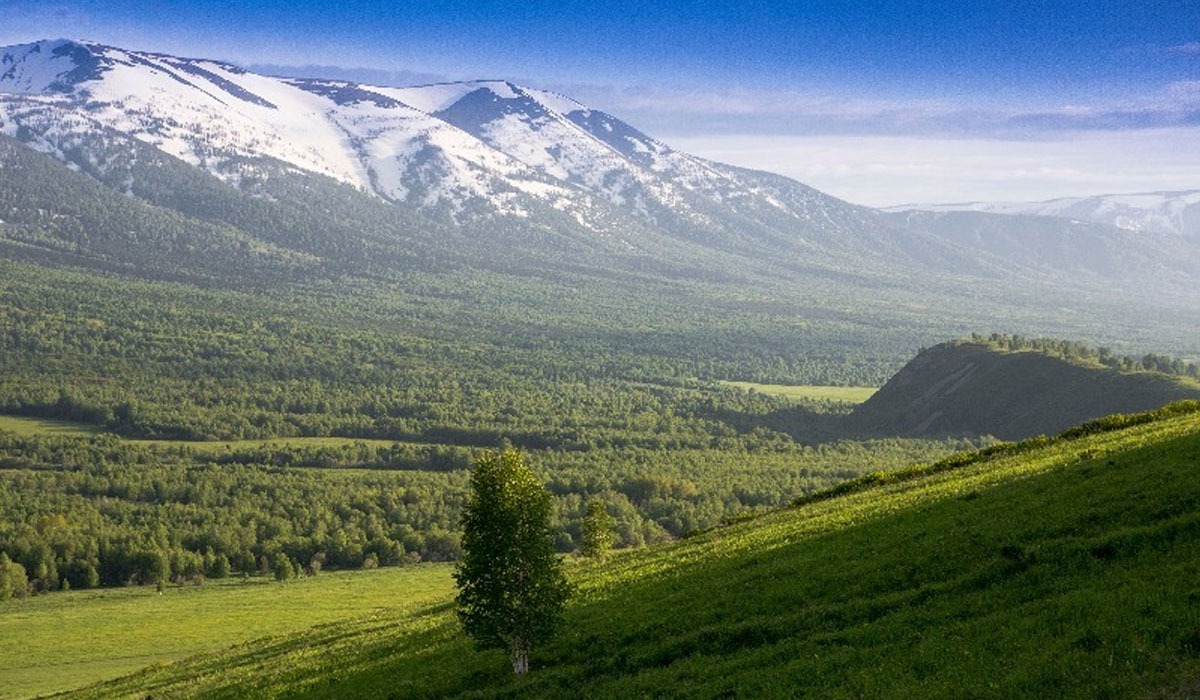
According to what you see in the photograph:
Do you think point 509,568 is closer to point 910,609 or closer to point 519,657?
point 519,657

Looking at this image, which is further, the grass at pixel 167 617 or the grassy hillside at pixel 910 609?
the grass at pixel 167 617

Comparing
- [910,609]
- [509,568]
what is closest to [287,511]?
[509,568]

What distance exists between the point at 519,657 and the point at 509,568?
337 centimetres

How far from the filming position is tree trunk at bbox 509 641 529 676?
36.0 m

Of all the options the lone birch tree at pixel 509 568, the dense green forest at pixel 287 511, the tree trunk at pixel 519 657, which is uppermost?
the lone birch tree at pixel 509 568

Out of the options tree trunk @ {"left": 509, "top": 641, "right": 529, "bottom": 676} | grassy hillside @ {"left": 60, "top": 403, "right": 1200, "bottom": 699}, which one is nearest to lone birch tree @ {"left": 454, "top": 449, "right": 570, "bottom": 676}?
tree trunk @ {"left": 509, "top": 641, "right": 529, "bottom": 676}

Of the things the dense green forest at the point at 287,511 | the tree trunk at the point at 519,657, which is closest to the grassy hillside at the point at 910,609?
the tree trunk at the point at 519,657

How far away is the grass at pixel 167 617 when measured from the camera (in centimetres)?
9012

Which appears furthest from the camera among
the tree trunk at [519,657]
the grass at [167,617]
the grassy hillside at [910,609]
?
the grass at [167,617]

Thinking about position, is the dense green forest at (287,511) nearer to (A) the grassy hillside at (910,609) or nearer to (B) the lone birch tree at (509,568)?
(A) the grassy hillside at (910,609)

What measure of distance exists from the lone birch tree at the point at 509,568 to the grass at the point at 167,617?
41.4m

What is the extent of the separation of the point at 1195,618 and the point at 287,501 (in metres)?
162

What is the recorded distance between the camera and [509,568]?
35.6 m

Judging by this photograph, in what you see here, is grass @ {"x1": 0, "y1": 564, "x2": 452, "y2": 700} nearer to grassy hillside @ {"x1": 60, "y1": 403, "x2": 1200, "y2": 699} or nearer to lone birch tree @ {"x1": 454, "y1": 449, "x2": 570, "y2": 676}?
grassy hillside @ {"x1": 60, "y1": 403, "x2": 1200, "y2": 699}
